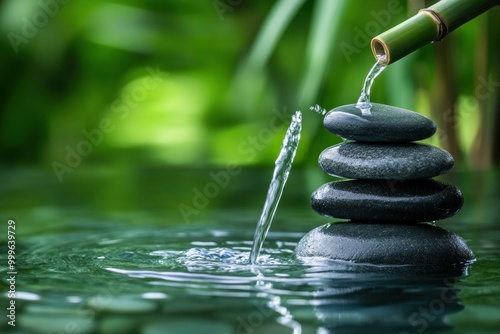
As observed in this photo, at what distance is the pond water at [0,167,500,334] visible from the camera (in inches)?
66.5

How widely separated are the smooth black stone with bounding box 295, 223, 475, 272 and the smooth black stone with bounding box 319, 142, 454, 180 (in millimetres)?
148

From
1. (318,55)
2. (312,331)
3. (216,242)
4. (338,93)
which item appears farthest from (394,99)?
(312,331)

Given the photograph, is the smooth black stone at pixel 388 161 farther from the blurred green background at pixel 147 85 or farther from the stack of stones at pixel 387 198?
Result: the blurred green background at pixel 147 85

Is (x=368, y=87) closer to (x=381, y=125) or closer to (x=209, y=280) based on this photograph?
(x=381, y=125)

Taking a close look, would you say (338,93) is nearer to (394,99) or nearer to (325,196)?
(394,99)

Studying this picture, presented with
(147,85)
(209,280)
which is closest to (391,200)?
(209,280)

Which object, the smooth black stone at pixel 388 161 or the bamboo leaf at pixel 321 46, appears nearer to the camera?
the smooth black stone at pixel 388 161

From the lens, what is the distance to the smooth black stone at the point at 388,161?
2469 mm

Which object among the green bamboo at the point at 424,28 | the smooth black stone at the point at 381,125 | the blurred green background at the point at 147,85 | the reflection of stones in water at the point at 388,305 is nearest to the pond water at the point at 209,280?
the reflection of stones in water at the point at 388,305

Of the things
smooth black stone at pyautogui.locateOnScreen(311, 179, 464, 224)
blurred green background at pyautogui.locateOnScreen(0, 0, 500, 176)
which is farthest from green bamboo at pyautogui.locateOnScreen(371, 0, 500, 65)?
blurred green background at pyautogui.locateOnScreen(0, 0, 500, 176)

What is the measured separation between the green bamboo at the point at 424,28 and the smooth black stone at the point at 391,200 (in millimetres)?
412

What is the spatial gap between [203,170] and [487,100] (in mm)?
2119

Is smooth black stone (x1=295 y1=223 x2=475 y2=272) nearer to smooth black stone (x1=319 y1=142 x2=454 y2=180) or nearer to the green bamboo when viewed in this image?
smooth black stone (x1=319 y1=142 x2=454 y2=180)

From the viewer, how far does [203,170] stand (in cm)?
618
